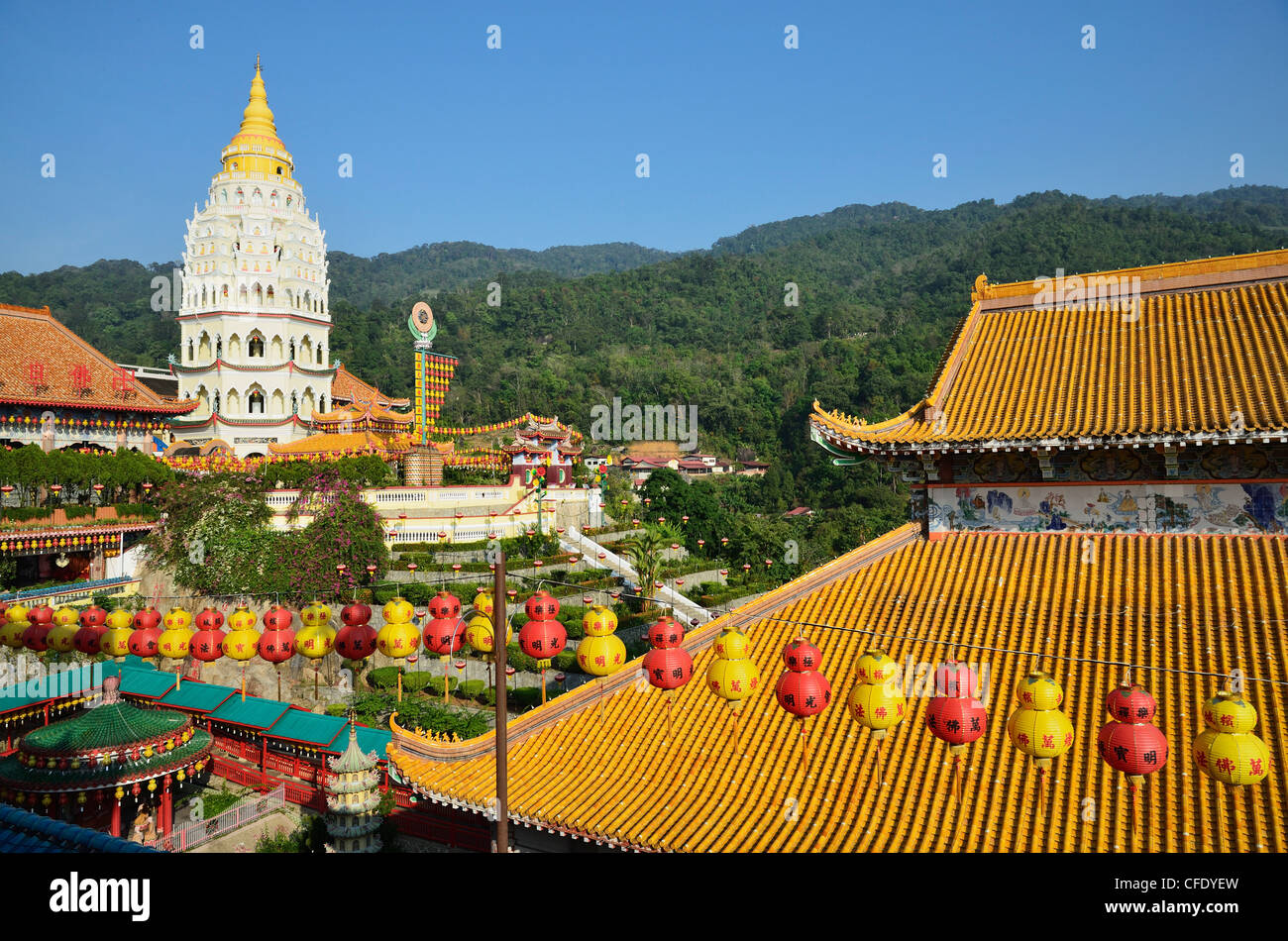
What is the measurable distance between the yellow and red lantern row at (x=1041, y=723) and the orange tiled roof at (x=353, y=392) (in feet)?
135

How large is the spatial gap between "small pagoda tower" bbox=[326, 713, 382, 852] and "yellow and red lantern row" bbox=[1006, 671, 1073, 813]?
10601 millimetres

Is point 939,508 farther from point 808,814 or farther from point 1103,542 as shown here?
point 808,814

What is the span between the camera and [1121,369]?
11969 mm

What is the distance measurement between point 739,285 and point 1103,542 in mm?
145909

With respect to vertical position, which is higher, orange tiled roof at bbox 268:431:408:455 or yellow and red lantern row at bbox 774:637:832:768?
orange tiled roof at bbox 268:431:408:455

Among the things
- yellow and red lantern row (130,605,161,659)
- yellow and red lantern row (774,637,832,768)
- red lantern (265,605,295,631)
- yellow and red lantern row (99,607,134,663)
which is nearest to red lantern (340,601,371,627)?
red lantern (265,605,295,631)

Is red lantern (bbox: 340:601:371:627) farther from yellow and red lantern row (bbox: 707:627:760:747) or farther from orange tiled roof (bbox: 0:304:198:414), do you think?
orange tiled roof (bbox: 0:304:198:414)

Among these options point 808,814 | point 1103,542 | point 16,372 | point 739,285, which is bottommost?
point 808,814

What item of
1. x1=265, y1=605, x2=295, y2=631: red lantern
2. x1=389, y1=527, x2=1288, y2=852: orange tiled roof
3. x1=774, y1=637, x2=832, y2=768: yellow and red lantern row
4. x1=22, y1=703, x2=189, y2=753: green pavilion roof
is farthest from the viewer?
x1=22, y1=703, x2=189, y2=753: green pavilion roof

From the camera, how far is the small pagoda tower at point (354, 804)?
13.9 metres

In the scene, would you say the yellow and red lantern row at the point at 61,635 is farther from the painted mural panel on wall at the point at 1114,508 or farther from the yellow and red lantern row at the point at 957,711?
the painted mural panel on wall at the point at 1114,508

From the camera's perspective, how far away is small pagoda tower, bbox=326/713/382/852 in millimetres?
13914
